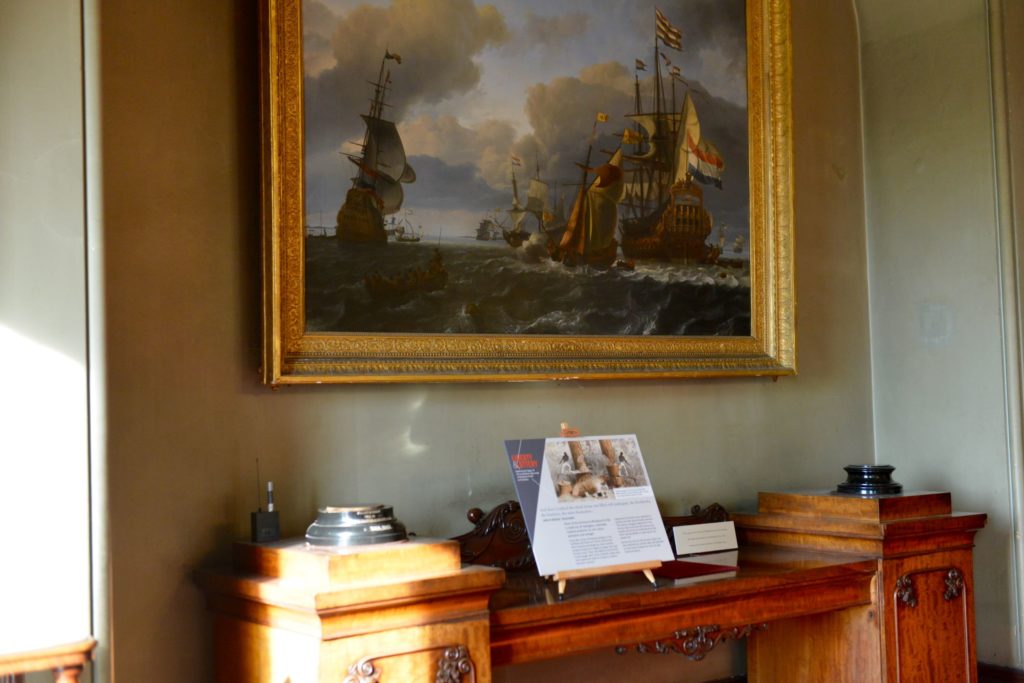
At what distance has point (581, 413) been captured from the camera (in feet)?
16.6

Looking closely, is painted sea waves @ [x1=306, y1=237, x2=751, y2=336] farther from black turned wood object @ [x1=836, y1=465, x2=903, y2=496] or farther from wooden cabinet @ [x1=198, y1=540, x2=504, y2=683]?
wooden cabinet @ [x1=198, y1=540, x2=504, y2=683]

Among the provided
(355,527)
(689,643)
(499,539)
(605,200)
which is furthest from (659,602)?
(605,200)

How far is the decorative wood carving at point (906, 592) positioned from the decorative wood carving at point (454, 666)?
2281 mm

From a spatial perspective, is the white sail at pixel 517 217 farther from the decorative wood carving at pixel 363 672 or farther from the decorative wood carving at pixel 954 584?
the decorative wood carving at pixel 954 584

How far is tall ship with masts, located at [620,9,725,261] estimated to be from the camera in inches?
207

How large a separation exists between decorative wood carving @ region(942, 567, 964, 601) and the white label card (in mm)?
973

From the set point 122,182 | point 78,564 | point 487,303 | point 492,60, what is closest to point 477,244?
point 487,303

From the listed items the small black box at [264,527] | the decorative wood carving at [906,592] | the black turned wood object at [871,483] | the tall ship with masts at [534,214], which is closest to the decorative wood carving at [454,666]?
the small black box at [264,527]

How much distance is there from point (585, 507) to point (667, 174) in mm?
1908

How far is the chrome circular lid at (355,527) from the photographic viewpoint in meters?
3.62

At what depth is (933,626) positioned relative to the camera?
4.97 m

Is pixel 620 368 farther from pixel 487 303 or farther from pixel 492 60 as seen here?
pixel 492 60

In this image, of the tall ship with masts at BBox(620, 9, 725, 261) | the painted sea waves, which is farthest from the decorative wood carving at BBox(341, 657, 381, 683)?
the tall ship with masts at BBox(620, 9, 725, 261)

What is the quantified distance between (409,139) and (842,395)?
3.02m
